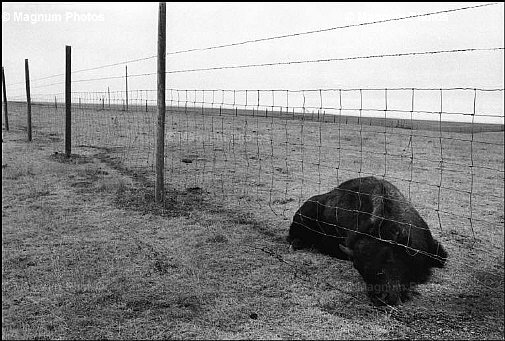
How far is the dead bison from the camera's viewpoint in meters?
5.93

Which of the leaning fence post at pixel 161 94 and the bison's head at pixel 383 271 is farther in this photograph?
the leaning fence post at pixel 161 94

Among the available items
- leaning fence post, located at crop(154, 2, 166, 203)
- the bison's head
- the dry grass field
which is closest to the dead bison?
the bison's head

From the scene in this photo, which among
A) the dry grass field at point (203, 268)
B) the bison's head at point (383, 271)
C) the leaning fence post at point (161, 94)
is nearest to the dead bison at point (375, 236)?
the bison's head at point (383, 271)

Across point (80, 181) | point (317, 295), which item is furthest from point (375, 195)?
point (80, 181)

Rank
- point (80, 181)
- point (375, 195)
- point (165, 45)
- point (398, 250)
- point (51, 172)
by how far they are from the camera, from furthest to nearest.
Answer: point (51, 172) → point (80, 181) → point (165, 45) → point (375, 195) → point (398, 250)

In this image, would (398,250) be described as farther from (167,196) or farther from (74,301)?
(167,196)

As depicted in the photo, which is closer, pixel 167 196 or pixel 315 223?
pixel 315 223

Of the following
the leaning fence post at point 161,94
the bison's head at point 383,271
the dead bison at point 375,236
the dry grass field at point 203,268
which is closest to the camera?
the dry grass field at point 203,268

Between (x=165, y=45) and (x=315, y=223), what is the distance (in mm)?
5662

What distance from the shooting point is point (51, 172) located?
13.8 m

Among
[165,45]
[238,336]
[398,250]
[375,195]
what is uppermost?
[165,45]

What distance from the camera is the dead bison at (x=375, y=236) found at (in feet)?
19.4

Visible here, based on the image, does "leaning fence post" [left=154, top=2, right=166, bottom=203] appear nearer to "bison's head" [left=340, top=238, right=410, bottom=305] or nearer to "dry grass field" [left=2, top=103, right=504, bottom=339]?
"dry grass field" [left=2, top=103, right=504, bottom=339]

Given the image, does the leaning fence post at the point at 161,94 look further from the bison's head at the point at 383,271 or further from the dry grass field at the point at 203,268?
the bison's head at the point at 383,271
